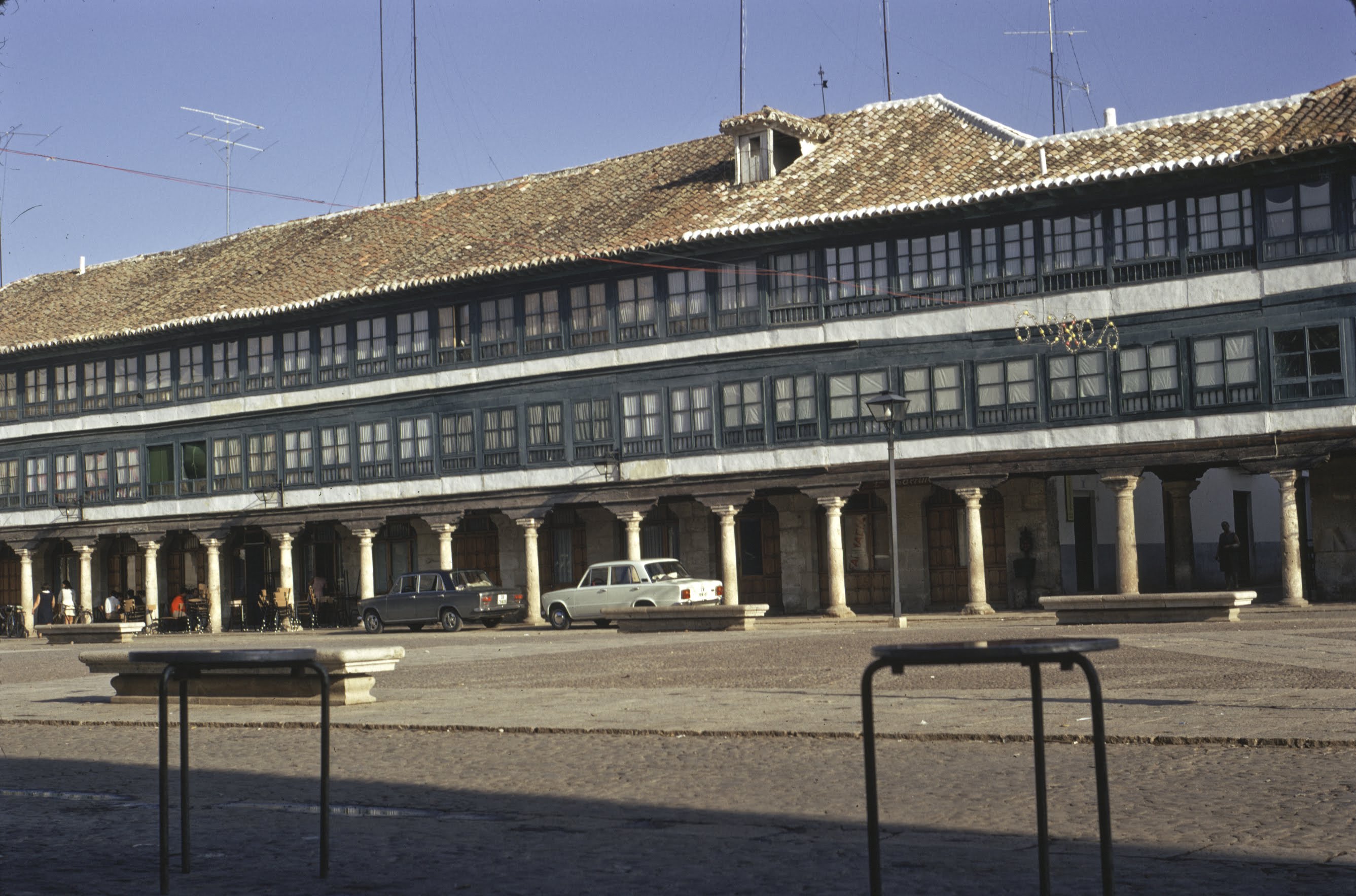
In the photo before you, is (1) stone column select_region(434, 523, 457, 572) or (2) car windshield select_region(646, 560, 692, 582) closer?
(2) car windshield select_region(646, 560, 692, 582)

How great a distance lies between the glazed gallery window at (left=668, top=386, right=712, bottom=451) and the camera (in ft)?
121

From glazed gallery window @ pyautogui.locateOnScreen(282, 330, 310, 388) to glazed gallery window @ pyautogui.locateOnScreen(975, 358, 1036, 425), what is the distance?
62.8 feet

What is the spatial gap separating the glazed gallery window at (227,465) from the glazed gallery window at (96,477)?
14.1 ft

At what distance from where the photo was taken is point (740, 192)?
37.7 m

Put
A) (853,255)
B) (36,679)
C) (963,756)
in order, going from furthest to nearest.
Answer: (853,255)
(36,679)
(963,756)

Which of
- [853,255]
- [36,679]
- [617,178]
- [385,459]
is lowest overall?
[36,679]

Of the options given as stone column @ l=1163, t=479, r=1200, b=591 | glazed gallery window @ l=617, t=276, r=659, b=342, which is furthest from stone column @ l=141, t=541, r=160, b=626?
stone column @ l=1163, t=479, r=1200, b=591

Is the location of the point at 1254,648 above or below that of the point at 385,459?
below

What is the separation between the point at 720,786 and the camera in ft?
29.2

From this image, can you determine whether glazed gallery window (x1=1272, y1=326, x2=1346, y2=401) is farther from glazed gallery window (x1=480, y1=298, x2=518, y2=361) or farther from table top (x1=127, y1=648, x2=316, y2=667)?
table top (x1=127, y1=648, x2=316, y2=667)

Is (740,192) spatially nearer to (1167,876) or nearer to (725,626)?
(725,626)

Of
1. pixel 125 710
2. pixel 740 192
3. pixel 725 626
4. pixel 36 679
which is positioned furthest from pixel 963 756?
pixel 740 192

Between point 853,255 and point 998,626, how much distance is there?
1127 centimetres

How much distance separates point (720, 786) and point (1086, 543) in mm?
32707
